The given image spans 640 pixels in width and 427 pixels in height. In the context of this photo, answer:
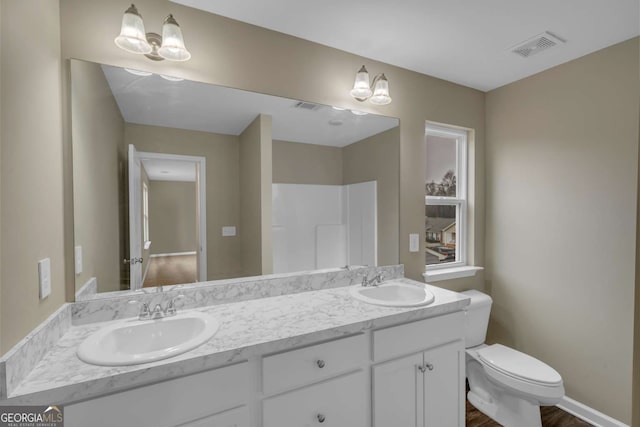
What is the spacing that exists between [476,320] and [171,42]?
2.62 metres

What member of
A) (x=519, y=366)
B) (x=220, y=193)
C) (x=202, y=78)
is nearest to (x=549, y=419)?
(x=519, y=366)

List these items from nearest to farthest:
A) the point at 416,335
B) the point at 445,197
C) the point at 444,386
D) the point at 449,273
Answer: the point at 416,335
the point at 444,386
the point at 449,273
the point at 445,197

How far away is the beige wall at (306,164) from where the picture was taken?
68.7 inches

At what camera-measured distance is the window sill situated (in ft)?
7.39

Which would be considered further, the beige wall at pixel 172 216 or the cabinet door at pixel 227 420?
the beige wall at pixel 172 216

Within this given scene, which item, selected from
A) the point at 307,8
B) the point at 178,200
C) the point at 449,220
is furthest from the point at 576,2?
the point at 178,200

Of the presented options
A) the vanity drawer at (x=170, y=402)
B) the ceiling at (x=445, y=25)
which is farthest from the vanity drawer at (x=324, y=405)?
the ceiling at (x=445, y=25)

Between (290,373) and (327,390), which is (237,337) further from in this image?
(327,390)

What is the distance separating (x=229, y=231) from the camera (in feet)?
5.34

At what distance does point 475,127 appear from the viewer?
8.29 ft

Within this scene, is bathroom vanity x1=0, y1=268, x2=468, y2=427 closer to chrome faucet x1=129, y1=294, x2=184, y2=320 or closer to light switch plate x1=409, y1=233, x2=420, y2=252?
chrome faucet x1=129, y1=294, x2=184, y2=320

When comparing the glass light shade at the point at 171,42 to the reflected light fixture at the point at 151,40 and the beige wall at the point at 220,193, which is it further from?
the beige wall at the point at 220,193

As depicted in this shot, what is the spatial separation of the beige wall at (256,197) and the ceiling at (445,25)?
0.57 m

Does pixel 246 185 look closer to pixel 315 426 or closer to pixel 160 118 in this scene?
pixel 160 118
